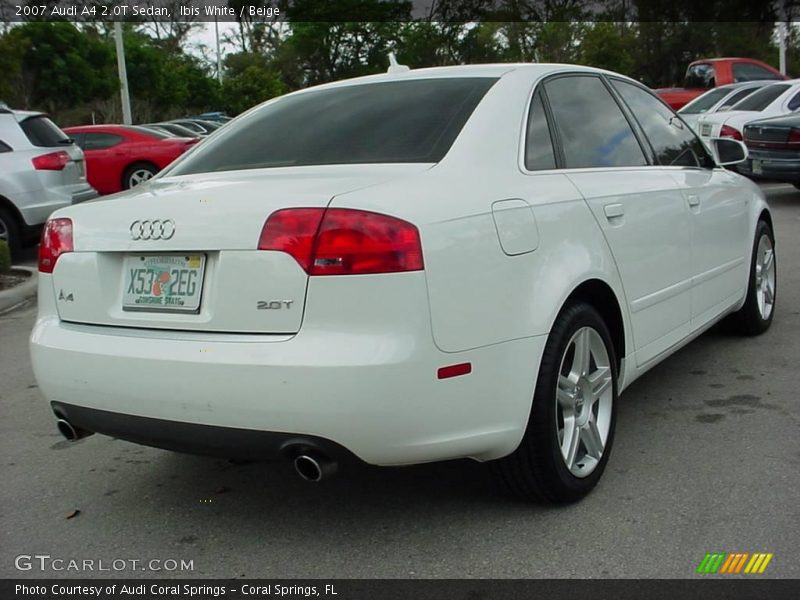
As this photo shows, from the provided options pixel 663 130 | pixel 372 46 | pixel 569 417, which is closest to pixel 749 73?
pixel 663 130

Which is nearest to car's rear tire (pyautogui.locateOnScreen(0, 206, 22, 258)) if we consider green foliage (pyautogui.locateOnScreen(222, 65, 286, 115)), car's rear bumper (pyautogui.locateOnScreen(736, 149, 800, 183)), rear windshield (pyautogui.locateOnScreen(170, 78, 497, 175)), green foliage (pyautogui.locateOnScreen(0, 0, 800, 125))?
rear windshield (pyautogui.locateOnScreen(170, 78, 497, 175))

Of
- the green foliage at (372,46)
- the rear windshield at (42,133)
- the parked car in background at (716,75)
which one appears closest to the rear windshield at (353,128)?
the rear windshield at (42,133)

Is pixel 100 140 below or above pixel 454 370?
above

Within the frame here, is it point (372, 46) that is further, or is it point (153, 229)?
point (372, 46)

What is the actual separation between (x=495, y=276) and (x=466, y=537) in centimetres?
91

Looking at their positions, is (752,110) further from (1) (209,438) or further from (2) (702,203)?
(1) (209,438)

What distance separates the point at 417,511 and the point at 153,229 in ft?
4.54

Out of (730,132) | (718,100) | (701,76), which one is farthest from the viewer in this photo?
(701,76)

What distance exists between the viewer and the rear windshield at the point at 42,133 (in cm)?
1018

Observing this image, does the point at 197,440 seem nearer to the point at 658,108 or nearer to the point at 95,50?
the point at 658,108

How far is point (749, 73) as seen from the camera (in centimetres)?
2080

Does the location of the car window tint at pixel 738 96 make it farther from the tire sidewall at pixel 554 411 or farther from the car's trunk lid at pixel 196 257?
the car's trunk lid at pixel 196 257

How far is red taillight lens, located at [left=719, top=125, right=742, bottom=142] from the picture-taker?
12.8m

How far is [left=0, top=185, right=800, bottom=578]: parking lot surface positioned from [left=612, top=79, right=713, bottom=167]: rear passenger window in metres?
1.23
